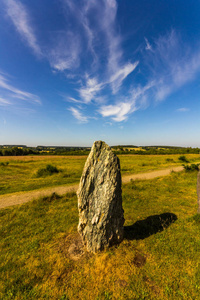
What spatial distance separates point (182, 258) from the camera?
5.36 m

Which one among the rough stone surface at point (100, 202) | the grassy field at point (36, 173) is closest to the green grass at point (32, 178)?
the grassy field at point (36, 173)

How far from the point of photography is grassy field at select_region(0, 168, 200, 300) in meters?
4.27

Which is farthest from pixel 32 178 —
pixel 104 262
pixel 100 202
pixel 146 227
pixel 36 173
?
pixel 104 262

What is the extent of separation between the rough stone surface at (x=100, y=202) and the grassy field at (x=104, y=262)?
61 centimetres

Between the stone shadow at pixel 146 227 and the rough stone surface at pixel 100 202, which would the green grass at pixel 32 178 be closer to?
the stone shadow at pixel 146 227

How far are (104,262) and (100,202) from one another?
226 centimetres

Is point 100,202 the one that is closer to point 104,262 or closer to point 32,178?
point 104,262

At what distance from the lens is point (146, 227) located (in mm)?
7625

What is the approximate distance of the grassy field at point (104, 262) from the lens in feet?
14.0

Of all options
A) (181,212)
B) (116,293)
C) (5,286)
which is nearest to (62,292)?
(116,293)

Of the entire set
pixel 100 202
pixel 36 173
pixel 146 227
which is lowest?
pixel 36 173

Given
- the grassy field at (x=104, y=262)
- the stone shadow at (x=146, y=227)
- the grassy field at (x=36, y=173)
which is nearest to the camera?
the grassy field at (x=104, y=262)

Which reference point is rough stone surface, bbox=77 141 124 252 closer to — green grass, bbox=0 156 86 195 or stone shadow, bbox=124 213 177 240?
stone shadow, bbox=124 213 177 240

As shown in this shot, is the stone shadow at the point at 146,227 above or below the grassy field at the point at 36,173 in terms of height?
above
